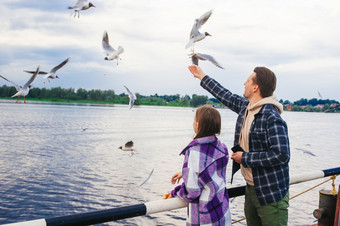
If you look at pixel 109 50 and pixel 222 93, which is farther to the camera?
pixel 109 50

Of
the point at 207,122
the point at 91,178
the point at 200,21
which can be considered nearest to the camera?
the point at 207,122

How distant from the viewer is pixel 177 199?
2170 mm

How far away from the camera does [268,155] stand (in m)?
2.32

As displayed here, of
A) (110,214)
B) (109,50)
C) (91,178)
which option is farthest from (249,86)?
(91,178)

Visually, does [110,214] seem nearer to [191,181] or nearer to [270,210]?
[191,181]

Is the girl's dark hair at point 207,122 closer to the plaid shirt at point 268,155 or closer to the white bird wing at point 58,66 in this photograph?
the plaid shirt at point 268,155

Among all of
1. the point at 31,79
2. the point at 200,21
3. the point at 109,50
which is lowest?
the point at 31,79

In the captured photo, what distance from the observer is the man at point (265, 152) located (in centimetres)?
232

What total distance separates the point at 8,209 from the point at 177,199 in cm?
1179

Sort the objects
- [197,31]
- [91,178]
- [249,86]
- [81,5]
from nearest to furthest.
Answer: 1. [249,86]
2. [197,31]
3. [81,5]
4. [91,178]

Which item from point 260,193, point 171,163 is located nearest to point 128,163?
point 171,163

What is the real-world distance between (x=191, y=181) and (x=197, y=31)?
7.10 feet

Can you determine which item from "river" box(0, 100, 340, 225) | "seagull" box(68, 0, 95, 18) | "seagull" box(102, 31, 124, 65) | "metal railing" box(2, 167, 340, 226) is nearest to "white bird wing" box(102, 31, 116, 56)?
"seagull" box(102, 31, 124, 65)

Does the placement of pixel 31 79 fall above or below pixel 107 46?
below
